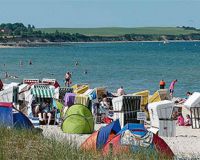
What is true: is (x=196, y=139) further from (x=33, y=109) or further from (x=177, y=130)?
(x=33, y=109)

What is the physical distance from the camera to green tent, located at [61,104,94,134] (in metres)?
19.0

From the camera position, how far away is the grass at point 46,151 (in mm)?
8586

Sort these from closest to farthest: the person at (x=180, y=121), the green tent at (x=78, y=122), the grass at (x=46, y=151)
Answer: the grass at (x=46, y=151) < the green tent at (x=78, y=122) < the person at (x=180, y=121)

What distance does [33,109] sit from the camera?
2280 centimetres

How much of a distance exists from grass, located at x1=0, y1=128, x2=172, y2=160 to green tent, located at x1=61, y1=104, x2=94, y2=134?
8.86 metres

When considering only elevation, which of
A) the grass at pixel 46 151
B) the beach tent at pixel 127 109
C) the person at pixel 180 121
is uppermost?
the grass at pixel 46 151

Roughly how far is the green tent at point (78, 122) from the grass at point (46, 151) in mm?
8863

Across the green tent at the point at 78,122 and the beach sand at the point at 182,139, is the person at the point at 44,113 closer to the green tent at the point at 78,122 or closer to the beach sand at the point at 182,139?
the beach sand at the point at 182,139

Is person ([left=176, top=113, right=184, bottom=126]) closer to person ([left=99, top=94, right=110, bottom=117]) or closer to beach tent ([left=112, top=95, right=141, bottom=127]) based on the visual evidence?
beach tent ([left=112, top=95, right=141, bottom=127])

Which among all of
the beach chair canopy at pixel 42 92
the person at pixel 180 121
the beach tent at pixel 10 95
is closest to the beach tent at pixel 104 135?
the person at pixel 180 121

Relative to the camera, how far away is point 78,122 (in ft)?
62.7

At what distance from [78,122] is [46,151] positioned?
10254 millimetres

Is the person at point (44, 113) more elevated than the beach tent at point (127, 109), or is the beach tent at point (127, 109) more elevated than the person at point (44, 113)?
the beach tent at point (127, 109)

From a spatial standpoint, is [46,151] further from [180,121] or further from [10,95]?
[10,95]
